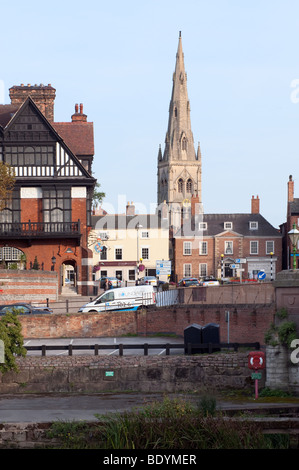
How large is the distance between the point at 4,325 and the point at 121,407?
7.96m

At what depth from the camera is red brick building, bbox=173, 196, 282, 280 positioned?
334 ft

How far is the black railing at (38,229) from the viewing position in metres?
66.7

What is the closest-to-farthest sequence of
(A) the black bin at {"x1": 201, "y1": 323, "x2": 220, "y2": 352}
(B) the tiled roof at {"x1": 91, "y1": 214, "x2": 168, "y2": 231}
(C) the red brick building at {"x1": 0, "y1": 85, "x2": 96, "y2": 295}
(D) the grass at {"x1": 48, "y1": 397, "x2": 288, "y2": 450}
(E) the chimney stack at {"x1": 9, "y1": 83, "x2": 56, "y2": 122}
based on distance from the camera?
1. (D) the grass at {"x1": 48, "y1": 397, "x2": 288, "y2": 450}
2. (A) the black bin at {"x1": 201, "y1": 323, "x2": 220, "y2": 352}
3. (C) the red brick building at {"x1": 0, "y1": 85, "x2": 96, "y2": 295}
4. (E) the chimney stack at {"x1": 9, "y1": 83, "x2": 56, "y2": 122}
5. (B) the tiled roof at {"x1": 91, "y1": 214, "x2": 168, "y2": 231}

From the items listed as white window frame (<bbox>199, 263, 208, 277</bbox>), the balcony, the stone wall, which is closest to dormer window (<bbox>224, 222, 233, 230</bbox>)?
white window frame (<bbox>199, 263, 208, 277</bbox>)

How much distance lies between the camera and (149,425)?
78.6ft

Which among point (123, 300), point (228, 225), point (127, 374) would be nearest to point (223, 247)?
point (228, 225)

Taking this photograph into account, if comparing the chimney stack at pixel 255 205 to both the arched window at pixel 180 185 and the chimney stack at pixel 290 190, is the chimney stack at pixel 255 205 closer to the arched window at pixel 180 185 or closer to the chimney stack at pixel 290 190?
the chimney stack at pixel 290 190

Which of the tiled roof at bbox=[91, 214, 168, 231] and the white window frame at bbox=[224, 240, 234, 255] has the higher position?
the tiled roof at bbox=[91, 214, 168, 231]

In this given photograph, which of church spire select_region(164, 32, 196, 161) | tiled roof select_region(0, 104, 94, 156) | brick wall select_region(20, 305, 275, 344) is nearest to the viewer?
brick wall select_region(20, 305, 275, 344)

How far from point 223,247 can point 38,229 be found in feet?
129

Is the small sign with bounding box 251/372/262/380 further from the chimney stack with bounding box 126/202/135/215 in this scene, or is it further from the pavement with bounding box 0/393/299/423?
the chimney stack with bounding box 126/202/135/215

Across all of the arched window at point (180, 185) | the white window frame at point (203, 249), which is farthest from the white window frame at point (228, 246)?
the arched window at point (180, 185)

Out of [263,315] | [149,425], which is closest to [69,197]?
[263,315]
